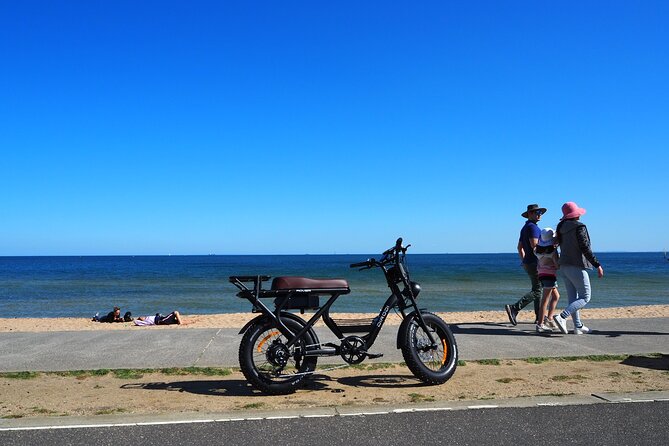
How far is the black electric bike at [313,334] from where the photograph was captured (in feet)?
16.8

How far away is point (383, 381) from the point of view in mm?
5531

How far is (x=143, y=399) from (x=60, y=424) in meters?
0.84

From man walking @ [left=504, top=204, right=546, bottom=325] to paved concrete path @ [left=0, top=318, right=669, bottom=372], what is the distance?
42cm

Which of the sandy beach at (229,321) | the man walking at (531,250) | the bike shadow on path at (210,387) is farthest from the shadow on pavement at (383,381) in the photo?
the sandy beach at (229,321)

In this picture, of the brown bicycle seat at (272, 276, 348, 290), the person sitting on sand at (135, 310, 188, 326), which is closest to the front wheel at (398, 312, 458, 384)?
the brown bicycle seat at (272, 276, 348, 290)

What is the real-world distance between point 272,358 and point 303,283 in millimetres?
736

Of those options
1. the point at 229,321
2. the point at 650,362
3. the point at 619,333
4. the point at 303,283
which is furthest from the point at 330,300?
the point at 229,321

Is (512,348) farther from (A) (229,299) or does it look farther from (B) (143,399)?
(A) (229,299)

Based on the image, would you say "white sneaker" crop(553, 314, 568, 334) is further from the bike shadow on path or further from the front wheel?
the bike shadow on path

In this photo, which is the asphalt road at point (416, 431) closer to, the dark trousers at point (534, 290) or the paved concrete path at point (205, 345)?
the paved concrete path at point (205, 345)

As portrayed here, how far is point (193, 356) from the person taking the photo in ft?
21.9

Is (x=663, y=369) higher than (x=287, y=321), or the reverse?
(x=287, y=321)

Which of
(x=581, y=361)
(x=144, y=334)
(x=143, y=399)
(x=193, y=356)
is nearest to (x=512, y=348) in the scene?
(x=581, y=361)

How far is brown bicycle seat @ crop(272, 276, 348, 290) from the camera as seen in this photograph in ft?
17.4
